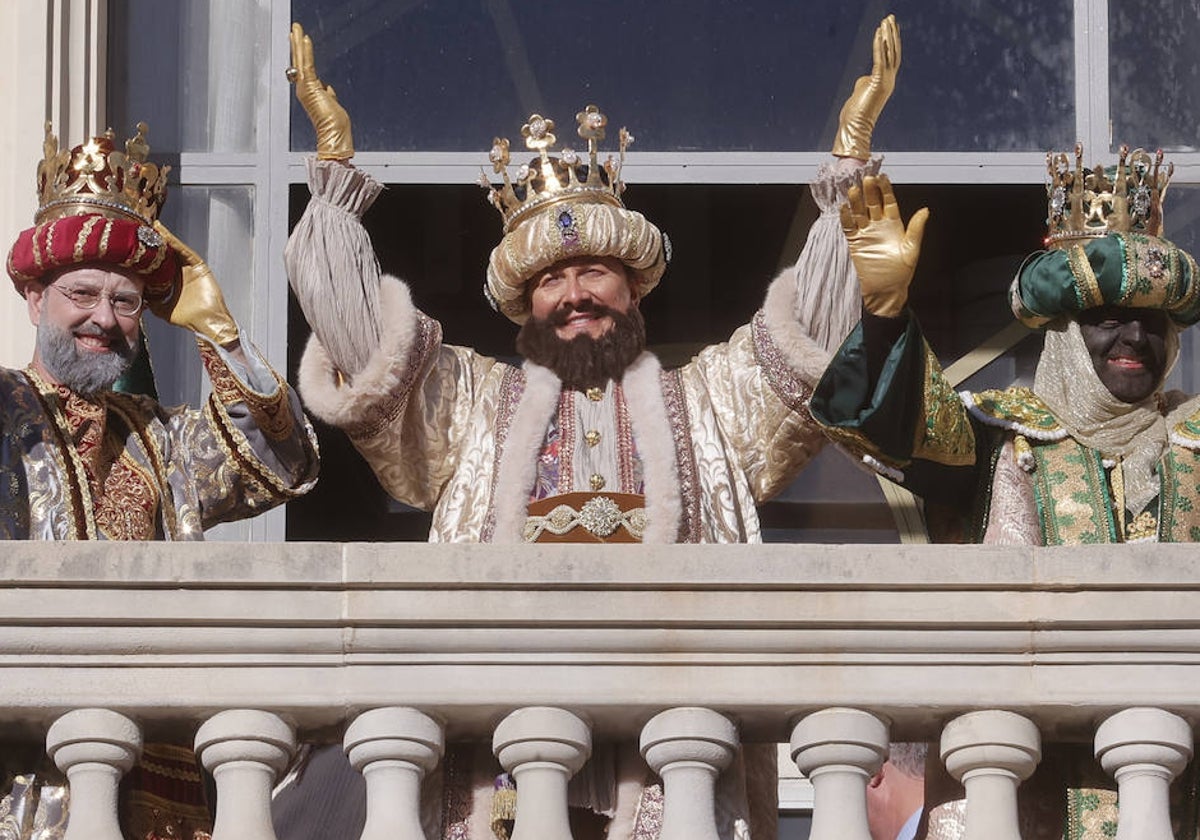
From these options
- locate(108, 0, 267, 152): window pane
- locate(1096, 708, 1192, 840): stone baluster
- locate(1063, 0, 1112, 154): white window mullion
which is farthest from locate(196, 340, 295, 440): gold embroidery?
locate(1063, 0, 1112, 154): white window mullion

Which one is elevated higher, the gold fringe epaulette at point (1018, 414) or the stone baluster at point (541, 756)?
the gold fringe epaulette at point (1018, 414)

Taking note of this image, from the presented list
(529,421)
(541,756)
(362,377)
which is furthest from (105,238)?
(541,756)

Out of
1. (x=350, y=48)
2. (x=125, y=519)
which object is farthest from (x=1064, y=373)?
(x=350, y=48)

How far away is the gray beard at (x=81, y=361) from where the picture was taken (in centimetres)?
708

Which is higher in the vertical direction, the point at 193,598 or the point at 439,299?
the point at 439,299

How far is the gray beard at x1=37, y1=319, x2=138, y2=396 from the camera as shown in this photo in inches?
279

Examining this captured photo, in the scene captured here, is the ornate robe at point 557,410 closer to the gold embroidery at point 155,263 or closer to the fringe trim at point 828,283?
the fringe trim at point 828,283

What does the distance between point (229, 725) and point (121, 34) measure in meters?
3.41

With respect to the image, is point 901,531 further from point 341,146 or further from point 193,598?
point 193,598

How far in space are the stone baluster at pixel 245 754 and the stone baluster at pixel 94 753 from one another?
12 cm

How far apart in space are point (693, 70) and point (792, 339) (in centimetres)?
194

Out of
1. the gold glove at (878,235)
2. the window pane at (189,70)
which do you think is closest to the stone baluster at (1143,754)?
the gold glove at (878,235)

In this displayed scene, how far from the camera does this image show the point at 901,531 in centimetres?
880

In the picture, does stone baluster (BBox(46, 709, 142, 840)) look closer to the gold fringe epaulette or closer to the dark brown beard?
the dark brown beard
